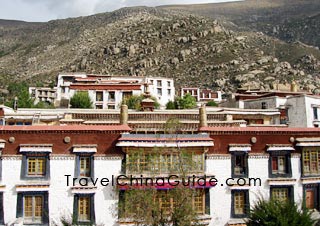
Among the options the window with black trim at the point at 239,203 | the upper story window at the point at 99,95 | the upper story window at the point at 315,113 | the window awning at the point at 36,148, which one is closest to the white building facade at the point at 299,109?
the upper story window at the point at 315,113

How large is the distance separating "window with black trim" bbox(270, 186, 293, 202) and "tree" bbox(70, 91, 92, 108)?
33.9 meters

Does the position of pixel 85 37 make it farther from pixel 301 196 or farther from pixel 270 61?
pixel 301 196

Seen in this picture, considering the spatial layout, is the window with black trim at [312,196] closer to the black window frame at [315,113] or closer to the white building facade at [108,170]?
the white building facade at [108,170]

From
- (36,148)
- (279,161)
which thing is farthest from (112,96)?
(279,161)

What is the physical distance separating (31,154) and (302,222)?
13936mm

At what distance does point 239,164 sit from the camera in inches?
836

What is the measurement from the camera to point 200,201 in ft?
66.8

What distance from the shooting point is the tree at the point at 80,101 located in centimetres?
5041

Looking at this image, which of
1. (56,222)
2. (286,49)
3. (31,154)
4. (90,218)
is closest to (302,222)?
(90,218)

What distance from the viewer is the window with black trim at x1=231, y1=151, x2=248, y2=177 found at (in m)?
21.0

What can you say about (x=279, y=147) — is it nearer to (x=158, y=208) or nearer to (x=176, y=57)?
(x=158, y=208)

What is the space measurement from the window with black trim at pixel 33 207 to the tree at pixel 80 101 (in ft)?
103

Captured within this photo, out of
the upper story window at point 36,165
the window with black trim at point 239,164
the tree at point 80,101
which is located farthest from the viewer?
the tree at point 80,101

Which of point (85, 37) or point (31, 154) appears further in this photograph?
point (85, 37)
